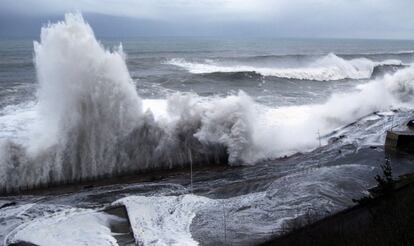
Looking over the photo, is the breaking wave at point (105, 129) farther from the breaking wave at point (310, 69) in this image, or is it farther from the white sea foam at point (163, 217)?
the breaking wave at point (310, 69)

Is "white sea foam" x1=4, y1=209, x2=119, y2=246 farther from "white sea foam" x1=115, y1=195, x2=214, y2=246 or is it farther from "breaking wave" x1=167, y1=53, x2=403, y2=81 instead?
"breaking wave" x1=167, y1=53, x2=403, y2=81

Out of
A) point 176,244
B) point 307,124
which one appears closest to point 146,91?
point 307,124

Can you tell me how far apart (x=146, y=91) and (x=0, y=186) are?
17.4m

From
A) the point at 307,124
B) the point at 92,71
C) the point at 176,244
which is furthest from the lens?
the point at 307,124

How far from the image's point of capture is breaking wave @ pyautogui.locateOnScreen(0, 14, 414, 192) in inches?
526

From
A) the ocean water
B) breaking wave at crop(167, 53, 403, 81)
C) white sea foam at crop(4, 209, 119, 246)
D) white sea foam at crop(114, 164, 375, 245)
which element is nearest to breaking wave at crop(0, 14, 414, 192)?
the ocean water

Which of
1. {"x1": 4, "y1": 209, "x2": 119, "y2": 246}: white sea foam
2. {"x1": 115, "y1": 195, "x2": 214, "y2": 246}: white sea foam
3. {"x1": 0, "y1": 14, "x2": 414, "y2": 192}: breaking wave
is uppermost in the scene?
{"x1": 0, "y1": 14, "x2": 414, "y2": 192}: breaking wave

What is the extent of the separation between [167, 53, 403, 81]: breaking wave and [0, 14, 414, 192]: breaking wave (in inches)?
1058

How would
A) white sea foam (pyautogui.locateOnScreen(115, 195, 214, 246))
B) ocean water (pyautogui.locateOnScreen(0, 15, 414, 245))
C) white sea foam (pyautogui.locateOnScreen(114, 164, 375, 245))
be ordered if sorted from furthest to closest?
ocean water (pyautogui.locateOnScreen(0, 15, 414, 245)), white sea foam (pyautogui.locateOnScreen(114, 164, 375, 245)), white sea foam (pyautogui.locateOnScreen(115, 195, 214, 246))

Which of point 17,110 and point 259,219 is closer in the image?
point 259,219

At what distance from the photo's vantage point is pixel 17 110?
2083 cm

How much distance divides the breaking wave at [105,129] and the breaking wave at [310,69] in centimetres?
2687

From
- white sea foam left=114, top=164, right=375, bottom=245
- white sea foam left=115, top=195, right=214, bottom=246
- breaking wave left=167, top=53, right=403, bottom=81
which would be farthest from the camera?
breaking wave left=167, top=53, right=403, bottom=81

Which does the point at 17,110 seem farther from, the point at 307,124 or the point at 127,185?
the point at 307,124
